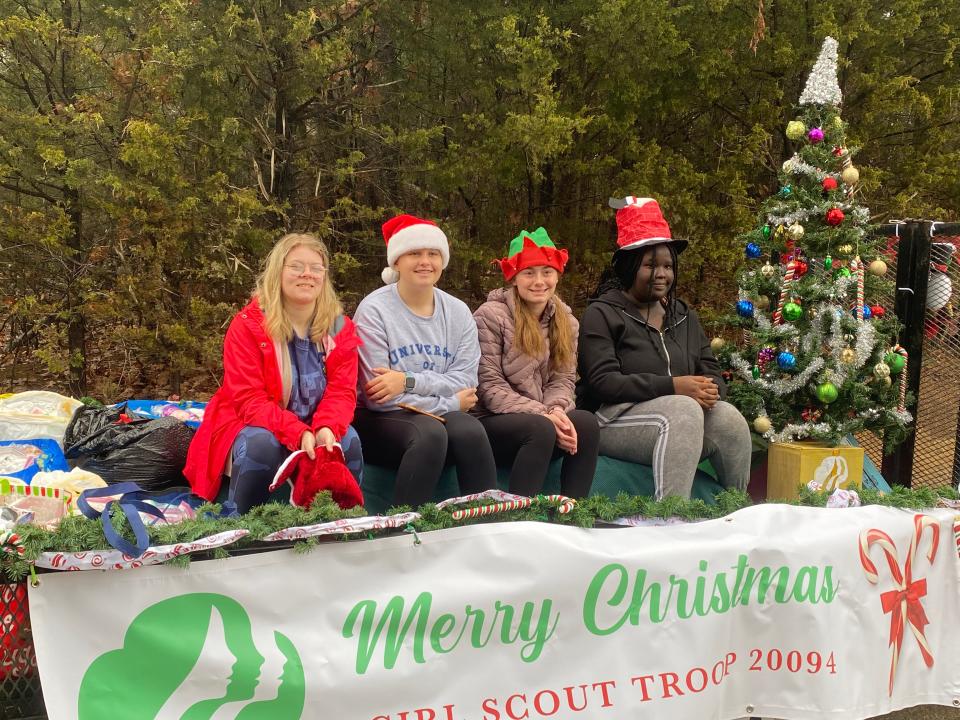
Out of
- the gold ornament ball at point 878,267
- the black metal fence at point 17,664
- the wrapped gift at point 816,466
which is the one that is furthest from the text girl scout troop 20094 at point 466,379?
the gold ornament ball at point 878,267

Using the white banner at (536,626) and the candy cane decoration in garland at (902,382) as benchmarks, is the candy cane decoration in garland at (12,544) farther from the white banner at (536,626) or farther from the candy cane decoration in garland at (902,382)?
the candy cane decoration in garland at (902,382)

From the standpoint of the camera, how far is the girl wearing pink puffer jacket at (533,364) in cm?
381

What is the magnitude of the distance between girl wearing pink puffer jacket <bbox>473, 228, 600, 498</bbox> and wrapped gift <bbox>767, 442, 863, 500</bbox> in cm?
152

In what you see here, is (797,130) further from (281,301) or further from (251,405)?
(251,405)

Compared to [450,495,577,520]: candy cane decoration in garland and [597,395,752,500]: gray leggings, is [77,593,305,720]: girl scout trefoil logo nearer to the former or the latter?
[450,495,577,520]: candy cane decoration in garland

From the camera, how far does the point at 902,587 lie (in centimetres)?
291

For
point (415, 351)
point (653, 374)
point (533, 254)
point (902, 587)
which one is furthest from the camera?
point (653, 374)

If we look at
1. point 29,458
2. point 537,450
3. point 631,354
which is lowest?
point 29,458

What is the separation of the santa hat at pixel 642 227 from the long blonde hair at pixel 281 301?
5.51 ft

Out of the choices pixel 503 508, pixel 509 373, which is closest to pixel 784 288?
pixel 509 373

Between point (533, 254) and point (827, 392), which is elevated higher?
point (533, 254)

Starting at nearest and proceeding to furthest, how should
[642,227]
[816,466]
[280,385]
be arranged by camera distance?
1. [280,385]
2. [642,227]
3. [816,466]

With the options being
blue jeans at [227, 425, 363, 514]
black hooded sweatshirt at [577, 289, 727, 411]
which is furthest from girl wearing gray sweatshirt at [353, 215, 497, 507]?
black hooded sweatshirt at [577, 289, 727, 411]

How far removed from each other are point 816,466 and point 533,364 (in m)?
1.82
